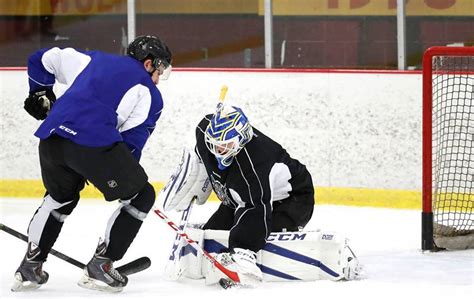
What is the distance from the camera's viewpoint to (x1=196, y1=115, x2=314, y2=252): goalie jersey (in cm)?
415

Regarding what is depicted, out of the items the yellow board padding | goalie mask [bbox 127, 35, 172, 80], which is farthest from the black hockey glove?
the yellow board padding

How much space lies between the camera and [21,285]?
4090 millimetres

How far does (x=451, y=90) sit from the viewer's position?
5.88 meters

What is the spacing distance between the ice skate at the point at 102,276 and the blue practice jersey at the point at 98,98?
38 centimetres

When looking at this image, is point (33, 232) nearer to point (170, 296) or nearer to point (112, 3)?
point (170, 296)

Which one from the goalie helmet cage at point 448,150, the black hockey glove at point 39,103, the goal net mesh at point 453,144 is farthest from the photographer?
the goal net mesh at point 453,144

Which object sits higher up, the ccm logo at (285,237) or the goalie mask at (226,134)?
the goalie mask at (226,134)

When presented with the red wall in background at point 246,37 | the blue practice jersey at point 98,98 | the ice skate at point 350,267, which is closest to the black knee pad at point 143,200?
the blue practice jersey at point 98,98

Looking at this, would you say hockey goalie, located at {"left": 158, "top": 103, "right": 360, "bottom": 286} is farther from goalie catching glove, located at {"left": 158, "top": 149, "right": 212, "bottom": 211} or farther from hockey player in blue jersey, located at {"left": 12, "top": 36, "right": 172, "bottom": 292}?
hockey player in blue jersey, located at {"left": 12, "top": 36, "right": 172, "bottom": 292}

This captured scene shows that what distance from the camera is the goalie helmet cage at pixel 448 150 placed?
4.99 m

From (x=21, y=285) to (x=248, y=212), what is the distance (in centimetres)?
80

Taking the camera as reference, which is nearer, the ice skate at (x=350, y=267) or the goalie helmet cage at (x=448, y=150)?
the ice skate at (x=350, y=267)

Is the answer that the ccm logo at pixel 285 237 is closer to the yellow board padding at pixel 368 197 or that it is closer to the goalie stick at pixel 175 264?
the goalie stick at pixel 175 264

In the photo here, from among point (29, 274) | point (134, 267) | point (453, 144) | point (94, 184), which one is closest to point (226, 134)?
point (94, 184)
